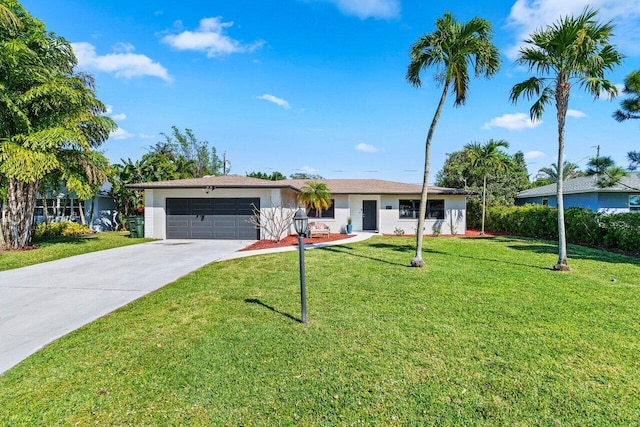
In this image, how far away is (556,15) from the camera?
766 centimetres

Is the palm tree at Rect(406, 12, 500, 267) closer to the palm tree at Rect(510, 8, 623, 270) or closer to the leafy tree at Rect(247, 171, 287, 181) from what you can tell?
the palm tree at Rect(510, 8, 623, 270)

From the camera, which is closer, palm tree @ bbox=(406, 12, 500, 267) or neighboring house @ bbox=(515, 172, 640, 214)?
palm tree @ bbox=(406, 12, 500, 267)

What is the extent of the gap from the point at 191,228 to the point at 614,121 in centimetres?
1769

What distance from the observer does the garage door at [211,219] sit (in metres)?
15.2

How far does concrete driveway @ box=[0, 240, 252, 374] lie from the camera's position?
4.26 m

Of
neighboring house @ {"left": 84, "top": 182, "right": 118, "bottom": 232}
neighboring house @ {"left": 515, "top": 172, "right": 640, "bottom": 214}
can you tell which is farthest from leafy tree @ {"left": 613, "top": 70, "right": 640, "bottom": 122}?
neighboring house @ {"left": 84, "top": 182, "right": 118, "bottom": 232}

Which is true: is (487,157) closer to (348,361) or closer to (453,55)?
(453,55)

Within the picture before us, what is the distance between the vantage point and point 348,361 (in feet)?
11.4

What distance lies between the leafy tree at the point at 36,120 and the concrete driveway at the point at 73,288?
147 inches

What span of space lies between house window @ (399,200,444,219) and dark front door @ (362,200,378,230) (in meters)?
1.69

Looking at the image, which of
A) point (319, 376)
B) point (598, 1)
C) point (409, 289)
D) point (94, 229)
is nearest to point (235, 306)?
point (319, 376)

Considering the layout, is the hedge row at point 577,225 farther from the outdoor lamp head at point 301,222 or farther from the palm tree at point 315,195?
the outdoor lamp head at point 301,222

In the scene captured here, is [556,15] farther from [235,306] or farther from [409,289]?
[235,306]

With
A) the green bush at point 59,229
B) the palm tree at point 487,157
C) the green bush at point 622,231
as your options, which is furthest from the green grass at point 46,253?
the green bush at point 622,231
